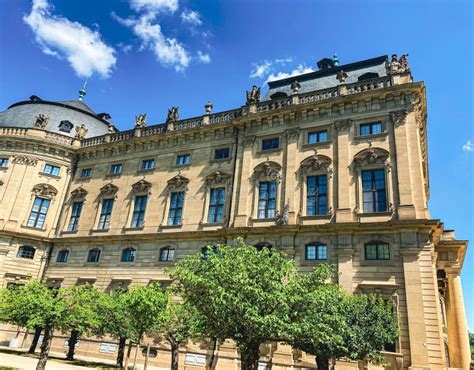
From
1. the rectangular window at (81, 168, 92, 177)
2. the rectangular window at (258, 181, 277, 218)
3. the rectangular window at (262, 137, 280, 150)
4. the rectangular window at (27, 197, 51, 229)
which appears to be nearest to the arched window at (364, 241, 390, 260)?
the rectangular window at (258, 181, 277, 218)

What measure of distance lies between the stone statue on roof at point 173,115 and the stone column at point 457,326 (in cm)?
2769

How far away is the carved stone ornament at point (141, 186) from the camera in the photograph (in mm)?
35188

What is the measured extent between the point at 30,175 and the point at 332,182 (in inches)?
1233

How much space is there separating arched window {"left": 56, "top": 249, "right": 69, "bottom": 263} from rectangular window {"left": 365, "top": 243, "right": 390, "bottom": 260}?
28315 mm

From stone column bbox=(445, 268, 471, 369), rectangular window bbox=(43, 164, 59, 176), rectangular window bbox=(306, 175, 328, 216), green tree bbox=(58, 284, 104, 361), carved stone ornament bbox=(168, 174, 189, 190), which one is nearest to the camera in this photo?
green tree bbox=(58, 284, 104, 361)

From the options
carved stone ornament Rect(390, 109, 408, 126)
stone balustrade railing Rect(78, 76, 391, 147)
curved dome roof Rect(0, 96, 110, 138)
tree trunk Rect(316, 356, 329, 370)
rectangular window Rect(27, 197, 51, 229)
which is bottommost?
tree trunk Rect(316, 356, 329, 370)

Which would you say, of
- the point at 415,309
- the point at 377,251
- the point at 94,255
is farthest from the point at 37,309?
the point at 415,309

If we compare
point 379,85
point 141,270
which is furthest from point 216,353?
point 379,85

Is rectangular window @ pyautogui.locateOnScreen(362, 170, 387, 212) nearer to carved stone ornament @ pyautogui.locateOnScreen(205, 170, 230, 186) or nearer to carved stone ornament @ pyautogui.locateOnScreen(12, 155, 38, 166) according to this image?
carved stone ornament @ pyautogui.locateOnScreen(205, 170, 230, 186)

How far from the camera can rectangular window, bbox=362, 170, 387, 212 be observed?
25.0 m

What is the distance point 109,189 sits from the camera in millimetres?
37156

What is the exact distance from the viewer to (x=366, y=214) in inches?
973

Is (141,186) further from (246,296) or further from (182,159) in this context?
(246,296)

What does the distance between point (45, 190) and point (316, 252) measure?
29.6 metres
